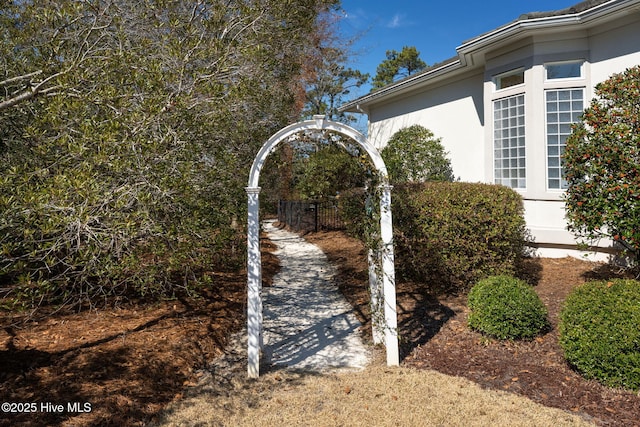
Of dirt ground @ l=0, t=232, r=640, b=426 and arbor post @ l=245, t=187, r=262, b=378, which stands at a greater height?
arbor post @ l=245, t=187, r=262, b=378

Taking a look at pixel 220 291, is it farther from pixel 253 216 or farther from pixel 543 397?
pixel 543 397

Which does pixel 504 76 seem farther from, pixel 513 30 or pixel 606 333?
pixel 606 333

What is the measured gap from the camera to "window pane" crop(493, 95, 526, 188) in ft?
27.6

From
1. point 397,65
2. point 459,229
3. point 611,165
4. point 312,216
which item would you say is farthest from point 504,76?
point 397,65

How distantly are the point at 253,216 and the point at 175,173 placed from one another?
1090 millimetres

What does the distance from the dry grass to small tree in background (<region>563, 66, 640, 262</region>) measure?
329 cm

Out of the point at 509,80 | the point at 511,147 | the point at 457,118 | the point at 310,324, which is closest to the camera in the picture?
the point at 310,324

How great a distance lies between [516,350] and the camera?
4727 mm

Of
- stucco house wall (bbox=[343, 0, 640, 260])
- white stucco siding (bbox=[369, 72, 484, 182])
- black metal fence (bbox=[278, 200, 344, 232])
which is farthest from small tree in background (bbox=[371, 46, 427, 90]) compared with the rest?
stucco house wall (bbox=[343, 0, 640, 260])

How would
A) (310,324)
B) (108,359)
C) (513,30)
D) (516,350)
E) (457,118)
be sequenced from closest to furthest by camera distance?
(108,359), (516,350), (310,324), (513,30), (457,118)

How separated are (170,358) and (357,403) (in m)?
2.23

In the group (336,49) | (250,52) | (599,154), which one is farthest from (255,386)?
(336,49)

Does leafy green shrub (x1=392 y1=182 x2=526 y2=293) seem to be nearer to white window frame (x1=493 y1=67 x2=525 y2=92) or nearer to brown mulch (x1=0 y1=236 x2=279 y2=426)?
white window frame (x1=493 y1=67 x2=525 y2=92)

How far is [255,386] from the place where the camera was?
163 inches
